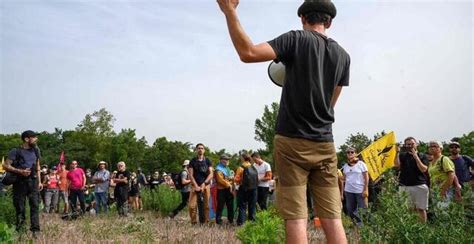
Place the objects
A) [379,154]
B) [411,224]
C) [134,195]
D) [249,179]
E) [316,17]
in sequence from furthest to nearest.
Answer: [134,195], [379,154], [249,179], [411,224], [316,17]

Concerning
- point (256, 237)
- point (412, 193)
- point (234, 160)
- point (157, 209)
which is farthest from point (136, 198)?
point (234, 160)

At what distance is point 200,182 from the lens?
37.8ft

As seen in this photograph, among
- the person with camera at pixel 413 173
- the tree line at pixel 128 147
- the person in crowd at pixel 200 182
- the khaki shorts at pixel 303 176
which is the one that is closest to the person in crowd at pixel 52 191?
the person in crowd at pixel 200 182

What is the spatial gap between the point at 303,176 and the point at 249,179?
829 centimetres

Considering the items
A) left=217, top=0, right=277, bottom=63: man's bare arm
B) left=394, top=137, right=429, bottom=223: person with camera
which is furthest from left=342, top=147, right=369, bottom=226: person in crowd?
left=217, top=0, right=277, bottom=63: man's bare arm

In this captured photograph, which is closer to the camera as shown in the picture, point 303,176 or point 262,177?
point 303,176

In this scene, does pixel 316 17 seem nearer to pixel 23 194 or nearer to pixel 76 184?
pixel 23 194

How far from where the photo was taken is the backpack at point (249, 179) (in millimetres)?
11461

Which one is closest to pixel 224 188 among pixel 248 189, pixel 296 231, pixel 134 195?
pixel 248 189

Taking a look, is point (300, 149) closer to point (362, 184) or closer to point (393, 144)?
point (362, 184)

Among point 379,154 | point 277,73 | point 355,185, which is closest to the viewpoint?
point 277,73

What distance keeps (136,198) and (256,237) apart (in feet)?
43.7

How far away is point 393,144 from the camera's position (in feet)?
39.7

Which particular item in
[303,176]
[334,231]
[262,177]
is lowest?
[262,177]
